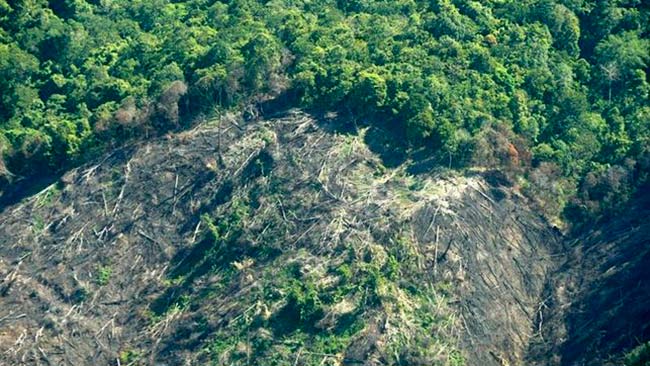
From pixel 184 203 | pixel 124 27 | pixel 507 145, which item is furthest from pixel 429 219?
pixel 124 27

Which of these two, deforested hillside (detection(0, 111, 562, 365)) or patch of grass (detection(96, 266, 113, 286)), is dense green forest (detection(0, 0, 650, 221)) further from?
patch of grass (detection(96, 266, 113, 286))

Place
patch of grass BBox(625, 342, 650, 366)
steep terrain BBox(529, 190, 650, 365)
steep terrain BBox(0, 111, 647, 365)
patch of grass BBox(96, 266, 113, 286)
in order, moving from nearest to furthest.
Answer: patch of grass BBox(625, 342, 650, 366), steep terrain BBox(529, 190, 650, 365), steep terrain BBox(0, 111, 647, 365), patch of grass BBox(96, 266, 113, 286)

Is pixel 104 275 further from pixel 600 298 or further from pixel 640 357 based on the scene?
pixel 640 357

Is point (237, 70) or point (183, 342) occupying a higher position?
point (237, 70)

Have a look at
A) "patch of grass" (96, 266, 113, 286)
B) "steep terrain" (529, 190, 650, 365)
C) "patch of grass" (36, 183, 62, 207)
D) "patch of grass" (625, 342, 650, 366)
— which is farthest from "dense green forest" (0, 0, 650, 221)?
"patch of grass" (625, 342, 650, 366)

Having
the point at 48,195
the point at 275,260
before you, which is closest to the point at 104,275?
the point at 48,195

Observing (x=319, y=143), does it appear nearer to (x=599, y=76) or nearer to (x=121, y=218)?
(x=121, y=218)

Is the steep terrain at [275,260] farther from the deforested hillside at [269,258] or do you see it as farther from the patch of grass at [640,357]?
the patch of grass at [640,357]
